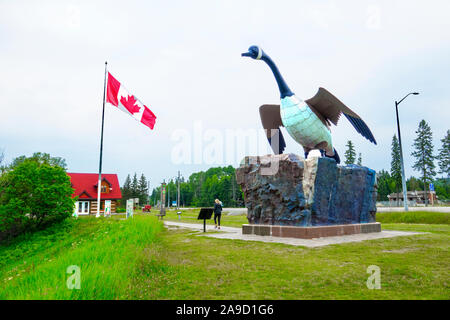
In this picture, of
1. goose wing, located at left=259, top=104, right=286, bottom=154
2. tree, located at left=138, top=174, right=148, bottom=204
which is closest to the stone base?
goose wing, located at left=259, top=104, right=286, bottom=154

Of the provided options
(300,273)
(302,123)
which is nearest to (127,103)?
(302,123)

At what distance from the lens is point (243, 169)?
464 inches

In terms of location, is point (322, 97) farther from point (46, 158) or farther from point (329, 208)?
point (46, 158)

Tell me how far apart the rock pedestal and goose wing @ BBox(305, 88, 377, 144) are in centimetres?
160

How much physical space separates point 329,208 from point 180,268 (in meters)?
6.96

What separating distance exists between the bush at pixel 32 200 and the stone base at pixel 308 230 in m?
12.4

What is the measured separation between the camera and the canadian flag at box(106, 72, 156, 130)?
646 inches

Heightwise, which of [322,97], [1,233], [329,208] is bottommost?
[1,233]

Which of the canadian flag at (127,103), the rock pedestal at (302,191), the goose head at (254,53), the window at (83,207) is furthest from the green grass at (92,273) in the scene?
the window at (83,207)

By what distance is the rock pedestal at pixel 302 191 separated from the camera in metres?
9.86

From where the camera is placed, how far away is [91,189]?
33.9m

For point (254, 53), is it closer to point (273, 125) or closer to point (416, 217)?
point (273, 125)

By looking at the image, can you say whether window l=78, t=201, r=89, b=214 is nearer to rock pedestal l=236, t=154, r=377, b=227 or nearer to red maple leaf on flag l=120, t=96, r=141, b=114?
red maple leaf on flag l=120, t=96, r=141, b=114
